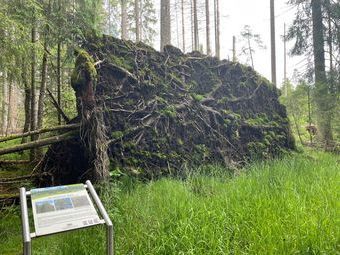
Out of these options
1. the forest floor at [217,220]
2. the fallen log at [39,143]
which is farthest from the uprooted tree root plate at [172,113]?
the forest floor at [217,220]

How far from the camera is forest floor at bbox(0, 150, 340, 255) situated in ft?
9.74

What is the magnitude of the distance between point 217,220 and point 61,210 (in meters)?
1.78

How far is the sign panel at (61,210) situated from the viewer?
94.7 inches

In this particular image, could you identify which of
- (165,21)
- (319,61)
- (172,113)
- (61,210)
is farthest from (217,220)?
(165,21)

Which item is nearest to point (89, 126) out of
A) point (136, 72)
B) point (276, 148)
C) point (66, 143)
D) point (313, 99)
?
point (66, 143)

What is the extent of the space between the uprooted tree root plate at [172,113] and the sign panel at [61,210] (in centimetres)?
237

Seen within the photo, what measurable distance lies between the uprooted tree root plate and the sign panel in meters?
2.37

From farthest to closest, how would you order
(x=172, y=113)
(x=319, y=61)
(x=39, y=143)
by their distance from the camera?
(x=319, y=61), (x=172, y=113), (x=39, y=143)

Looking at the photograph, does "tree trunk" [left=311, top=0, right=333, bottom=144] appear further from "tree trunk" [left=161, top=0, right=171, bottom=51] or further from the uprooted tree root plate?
"tree trunk" [left=161, top=0, right=171, bottom=51]

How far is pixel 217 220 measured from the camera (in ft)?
11.3

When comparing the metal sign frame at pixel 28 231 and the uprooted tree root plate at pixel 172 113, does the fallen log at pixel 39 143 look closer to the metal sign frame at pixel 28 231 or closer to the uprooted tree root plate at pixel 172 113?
the uprooted tree root plate at pixel 172 113

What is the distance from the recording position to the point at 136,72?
6.65 meters

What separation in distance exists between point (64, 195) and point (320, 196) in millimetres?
3193

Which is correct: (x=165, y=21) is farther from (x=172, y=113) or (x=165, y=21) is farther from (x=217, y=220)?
(x=217, y=220)
